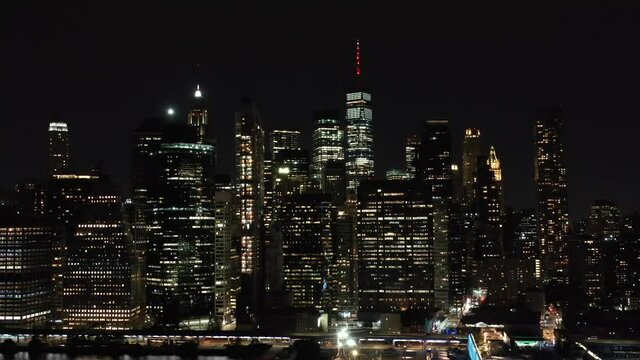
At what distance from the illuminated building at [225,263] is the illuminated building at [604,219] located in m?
33.6

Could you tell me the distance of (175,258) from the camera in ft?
175

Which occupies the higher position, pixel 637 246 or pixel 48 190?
pixel 48 190

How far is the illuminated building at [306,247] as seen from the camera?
56.9 meters

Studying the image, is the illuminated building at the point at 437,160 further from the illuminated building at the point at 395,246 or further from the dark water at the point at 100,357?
the dark water at the point at 100,357

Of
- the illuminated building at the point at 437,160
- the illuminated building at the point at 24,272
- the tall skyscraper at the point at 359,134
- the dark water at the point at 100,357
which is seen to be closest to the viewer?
the dark water at the point at 100,357

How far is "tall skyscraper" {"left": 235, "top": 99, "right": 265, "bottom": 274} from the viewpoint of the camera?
6072 cm

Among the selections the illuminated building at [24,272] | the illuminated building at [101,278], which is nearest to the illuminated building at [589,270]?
the illuminated building at [101,278]

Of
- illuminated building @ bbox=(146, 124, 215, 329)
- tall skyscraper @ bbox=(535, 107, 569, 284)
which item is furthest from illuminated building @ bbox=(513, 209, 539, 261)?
illuminated building @ bbox=(146, 124, 215, 329)

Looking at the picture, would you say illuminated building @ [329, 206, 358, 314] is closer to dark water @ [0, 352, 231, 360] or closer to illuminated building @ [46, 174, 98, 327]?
dark water @ [0, 352, 231, 360]

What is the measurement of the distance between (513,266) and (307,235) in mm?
16487

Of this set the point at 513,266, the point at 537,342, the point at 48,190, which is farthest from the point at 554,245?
the point at 48,190

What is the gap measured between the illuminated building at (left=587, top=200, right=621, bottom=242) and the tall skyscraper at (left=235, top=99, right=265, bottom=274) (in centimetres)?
3043

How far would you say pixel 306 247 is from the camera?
5869cm

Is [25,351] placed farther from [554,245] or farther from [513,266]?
[554,245]
